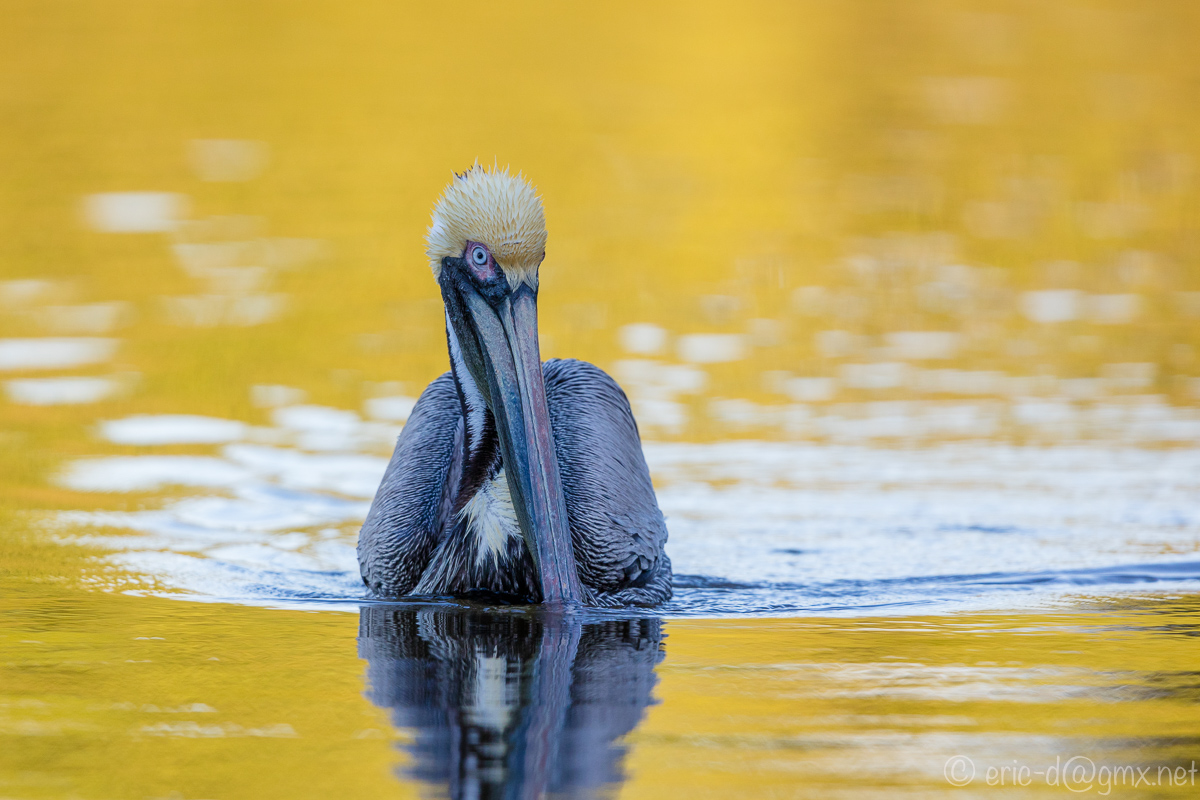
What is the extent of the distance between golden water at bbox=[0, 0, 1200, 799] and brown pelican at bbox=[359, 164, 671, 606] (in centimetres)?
44

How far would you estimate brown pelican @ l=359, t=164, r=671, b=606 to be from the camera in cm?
548

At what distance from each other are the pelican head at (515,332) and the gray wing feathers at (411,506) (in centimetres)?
51

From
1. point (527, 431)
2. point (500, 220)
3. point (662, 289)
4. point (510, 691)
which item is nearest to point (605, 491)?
point (527, 431)

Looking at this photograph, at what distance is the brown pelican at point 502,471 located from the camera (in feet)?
18.0

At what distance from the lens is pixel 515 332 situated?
18.1 ft

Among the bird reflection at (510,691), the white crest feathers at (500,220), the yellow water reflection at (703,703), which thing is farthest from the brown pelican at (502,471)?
the yellow water reflection at (703,703)

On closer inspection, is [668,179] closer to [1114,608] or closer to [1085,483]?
[1085,483]

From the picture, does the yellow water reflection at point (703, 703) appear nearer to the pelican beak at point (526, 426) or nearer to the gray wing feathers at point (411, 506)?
the gray wing feathers at point (411, 506)

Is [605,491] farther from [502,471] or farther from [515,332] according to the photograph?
[515,332]

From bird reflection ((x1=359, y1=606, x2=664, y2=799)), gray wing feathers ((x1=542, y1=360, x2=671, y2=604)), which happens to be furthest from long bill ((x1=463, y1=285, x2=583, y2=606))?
gray wing feathers ((x1=542, y1=360, x2=671, y2=604))

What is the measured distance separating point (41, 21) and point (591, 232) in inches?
526

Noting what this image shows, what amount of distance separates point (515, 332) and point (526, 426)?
0.30m

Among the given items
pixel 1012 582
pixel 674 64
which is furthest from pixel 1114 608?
pixel 674 64

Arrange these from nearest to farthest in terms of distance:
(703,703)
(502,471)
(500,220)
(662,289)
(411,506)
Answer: (703,703)
(500,220)
(502,471)
(411,506)
(662,289)
